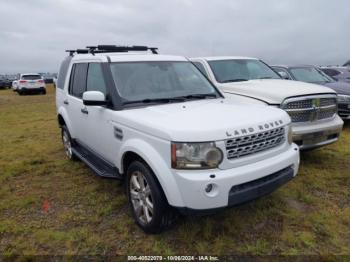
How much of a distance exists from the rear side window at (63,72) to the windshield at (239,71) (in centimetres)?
286

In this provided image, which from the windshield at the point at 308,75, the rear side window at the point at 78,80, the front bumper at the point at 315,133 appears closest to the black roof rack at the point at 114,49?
the rear side window at the point at 78,80

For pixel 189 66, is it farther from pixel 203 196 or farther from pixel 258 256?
pixel 258 256

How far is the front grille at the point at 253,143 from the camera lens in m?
2.88

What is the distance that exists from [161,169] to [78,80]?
2.84 m

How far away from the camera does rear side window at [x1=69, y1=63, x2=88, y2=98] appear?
4804 millimetres

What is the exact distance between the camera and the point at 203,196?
2.72 m

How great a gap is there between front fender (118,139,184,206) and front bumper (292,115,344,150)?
8.51 ft

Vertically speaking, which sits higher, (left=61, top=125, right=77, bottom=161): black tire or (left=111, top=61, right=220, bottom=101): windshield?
(left=111, top=61, right=220, bottom=101): windshield

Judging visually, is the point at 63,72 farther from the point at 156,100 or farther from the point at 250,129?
the point at 250,129

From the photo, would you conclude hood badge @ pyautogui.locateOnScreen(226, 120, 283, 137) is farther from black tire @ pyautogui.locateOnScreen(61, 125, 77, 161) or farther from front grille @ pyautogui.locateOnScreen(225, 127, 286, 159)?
black tire @ pyautogui.locateOnScreen(61, 125, 77, 161)

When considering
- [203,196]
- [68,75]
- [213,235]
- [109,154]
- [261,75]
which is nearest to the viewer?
[203,196]

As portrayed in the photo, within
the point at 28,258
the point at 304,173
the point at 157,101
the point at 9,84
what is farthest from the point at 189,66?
the point at 9,84

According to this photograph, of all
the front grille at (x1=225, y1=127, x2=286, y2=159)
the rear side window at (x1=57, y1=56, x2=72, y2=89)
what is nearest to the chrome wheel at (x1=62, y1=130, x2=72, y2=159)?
the rear side window at (x1=57, y1=56, x2=72, y2=89)

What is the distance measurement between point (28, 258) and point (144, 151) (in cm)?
154
